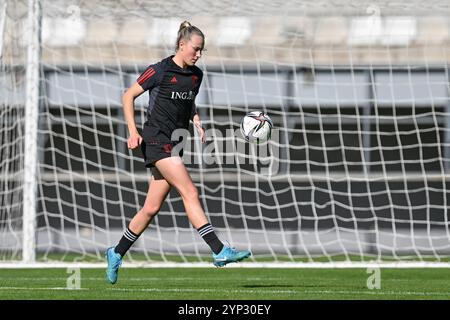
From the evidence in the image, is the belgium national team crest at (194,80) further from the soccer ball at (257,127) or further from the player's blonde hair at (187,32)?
the soccer ball at (257,127)

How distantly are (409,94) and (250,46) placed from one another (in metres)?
2.46

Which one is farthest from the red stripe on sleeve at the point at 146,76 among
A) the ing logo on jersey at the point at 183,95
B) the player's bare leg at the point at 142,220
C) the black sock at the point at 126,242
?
the black sock at the point at 126,242

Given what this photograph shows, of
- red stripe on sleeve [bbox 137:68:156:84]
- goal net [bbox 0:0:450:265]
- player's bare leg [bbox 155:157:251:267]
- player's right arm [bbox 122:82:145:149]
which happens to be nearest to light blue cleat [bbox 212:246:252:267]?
player's bare leg [bbox 155:157:251:267]

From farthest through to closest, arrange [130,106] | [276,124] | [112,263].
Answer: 1. [276,124]
2. [112,263]
3. [130,106]

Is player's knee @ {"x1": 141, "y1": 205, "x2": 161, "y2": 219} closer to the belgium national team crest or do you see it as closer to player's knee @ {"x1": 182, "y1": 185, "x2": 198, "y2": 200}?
player's knee @ {"x1": 182, "y1": 185, "x2": 198, "y2": 200}

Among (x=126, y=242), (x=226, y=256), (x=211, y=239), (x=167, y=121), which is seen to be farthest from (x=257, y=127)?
(x=126, y=242)

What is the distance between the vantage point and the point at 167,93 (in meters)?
8.51

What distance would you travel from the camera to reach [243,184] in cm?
1772

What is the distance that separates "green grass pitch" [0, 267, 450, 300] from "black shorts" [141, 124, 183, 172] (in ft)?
3.24

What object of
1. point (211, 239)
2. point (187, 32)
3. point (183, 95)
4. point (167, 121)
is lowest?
point (211, 239)

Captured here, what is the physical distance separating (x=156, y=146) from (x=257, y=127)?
0.87 metres

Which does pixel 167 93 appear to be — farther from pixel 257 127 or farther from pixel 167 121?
pixel 257 127

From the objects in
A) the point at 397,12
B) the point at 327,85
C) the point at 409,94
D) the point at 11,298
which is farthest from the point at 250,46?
the point at 11,298

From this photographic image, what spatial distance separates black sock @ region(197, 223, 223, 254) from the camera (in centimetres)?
812
